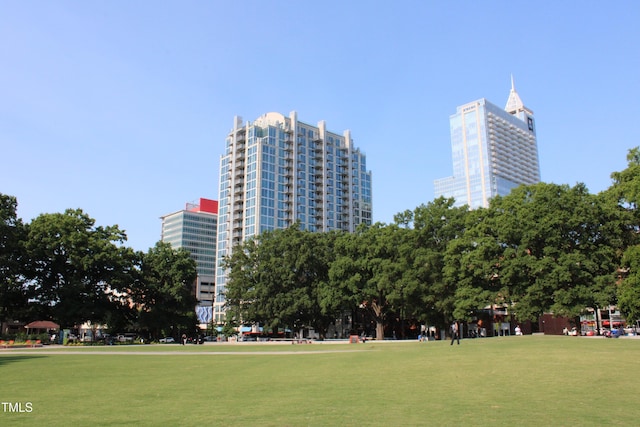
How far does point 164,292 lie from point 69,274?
1360 centimetres

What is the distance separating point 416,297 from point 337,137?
119 metres

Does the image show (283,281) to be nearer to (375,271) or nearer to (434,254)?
(375,271)

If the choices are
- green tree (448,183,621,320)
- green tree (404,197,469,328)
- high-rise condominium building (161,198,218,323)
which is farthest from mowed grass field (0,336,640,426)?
high-rise condominium building (161,198,218,323)

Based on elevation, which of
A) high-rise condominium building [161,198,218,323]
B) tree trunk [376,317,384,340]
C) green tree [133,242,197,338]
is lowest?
tree trunk [376,317,384,340]

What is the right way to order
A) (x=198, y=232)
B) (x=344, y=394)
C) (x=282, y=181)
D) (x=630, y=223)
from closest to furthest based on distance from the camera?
(x=344, y=394) < (x=630, y=223) < (x=282, y=181) < (x=198, y=232)

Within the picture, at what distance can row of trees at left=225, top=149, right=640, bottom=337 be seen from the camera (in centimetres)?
4553

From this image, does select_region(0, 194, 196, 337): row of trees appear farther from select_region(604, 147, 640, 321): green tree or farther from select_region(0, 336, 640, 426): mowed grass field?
select_region(604, 147, 640, 321): green tree

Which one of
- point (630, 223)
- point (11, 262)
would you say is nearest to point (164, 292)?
point (11, 262)

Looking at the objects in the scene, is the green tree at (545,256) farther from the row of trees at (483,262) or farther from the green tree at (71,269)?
the green tree at (71,269)

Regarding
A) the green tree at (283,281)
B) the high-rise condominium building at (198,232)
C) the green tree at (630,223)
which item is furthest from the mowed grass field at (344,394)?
the high-rise condominium building at (198,232)

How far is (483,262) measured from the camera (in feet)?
166

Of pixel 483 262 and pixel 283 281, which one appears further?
pixel 283 281

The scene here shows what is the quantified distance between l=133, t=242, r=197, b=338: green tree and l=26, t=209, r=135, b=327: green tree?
18.0 ft

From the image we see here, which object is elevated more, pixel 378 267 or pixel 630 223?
pixel 630 223
